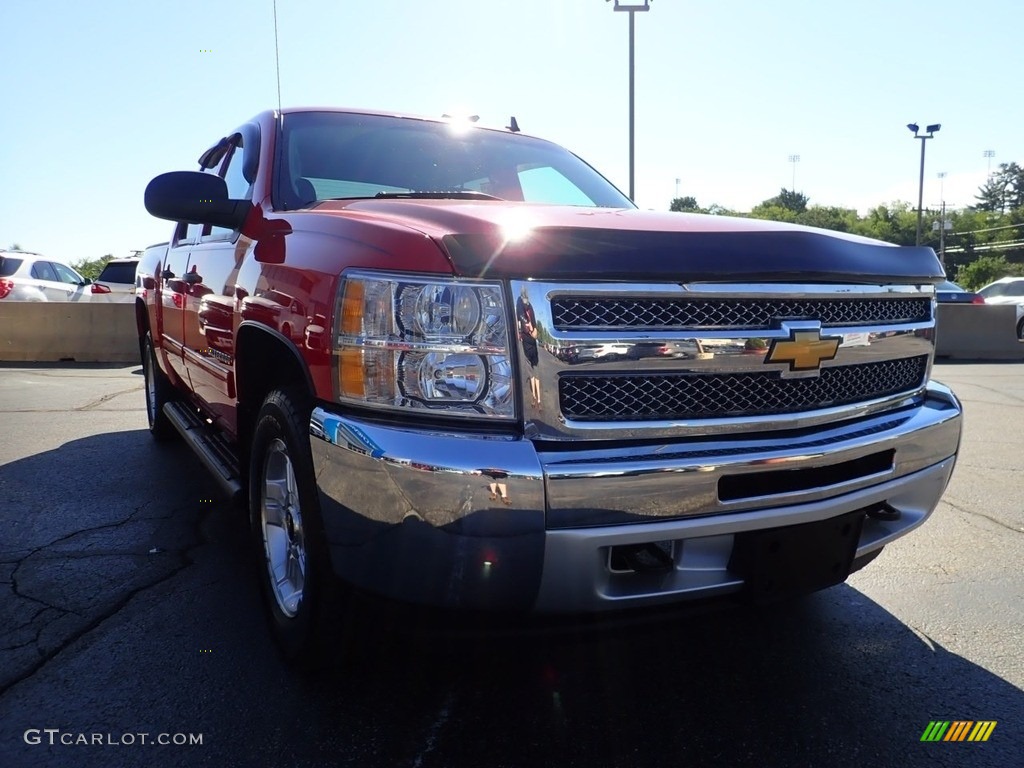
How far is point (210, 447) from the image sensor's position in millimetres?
3773

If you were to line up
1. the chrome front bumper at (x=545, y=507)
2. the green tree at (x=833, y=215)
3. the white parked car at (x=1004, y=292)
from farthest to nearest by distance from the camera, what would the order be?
the green tree at (x=833, y=215) < the white parked car at (x=1004, y=292) < the chrome front bumper at (x=545, y=507)

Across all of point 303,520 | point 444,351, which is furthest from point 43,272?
point 444,351

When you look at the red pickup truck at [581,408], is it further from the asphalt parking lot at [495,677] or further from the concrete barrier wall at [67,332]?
the concrete barrier wall at [67,332]

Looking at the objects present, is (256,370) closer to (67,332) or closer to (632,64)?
(67,332)

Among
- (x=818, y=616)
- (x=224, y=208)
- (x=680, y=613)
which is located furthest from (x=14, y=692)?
(x=818, y=616)

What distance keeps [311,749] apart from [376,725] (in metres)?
0.18

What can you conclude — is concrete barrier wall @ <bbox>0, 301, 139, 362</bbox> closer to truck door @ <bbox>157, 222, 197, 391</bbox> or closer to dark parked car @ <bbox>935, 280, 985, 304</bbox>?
truck door @ <bbox>157, 222, 197, 391</bbox>

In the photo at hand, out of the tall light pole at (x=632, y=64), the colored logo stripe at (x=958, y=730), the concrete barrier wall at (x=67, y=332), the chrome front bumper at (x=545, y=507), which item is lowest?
the colored logo stripe at (x=958, y=730)

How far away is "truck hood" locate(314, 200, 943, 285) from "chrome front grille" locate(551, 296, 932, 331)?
0.06 meters

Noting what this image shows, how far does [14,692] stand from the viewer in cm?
239

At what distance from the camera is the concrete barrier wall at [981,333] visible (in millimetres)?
13375

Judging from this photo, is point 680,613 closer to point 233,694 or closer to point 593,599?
point 593,599

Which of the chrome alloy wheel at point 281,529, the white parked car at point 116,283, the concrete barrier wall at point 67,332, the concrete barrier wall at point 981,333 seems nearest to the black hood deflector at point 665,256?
the chrome alloy wheel at point 281,529

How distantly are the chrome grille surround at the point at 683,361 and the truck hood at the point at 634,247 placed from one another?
35mm
